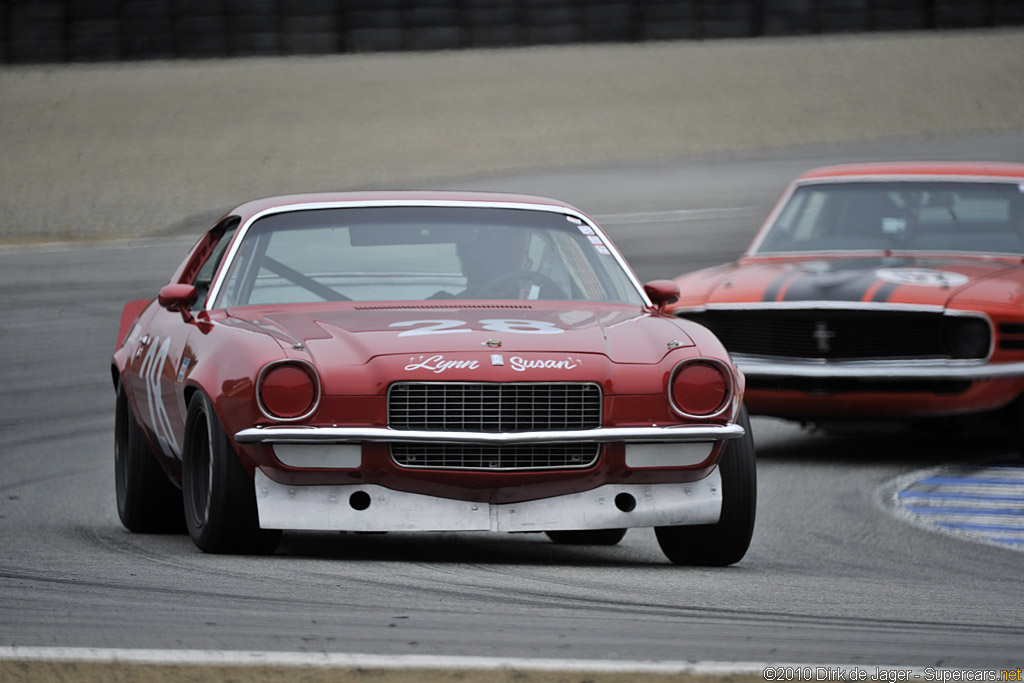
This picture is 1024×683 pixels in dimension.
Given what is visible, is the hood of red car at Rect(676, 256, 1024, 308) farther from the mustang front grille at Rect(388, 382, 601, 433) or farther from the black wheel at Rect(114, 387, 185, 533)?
the mustang front grille at Rect(388, 382, 601, 433)

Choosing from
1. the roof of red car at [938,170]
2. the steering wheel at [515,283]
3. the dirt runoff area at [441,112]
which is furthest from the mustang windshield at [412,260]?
the dirt runoff area at [441,112]

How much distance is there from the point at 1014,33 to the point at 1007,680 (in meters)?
28.2

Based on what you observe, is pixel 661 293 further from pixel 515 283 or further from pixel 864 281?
pixel 864 281

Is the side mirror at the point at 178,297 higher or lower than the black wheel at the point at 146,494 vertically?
higher

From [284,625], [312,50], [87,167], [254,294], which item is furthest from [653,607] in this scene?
[312,50]

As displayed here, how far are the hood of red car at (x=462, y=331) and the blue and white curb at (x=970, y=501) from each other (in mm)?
1687

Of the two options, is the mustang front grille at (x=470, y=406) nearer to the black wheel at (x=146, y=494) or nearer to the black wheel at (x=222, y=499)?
the black wheel at (x=222, y=499)

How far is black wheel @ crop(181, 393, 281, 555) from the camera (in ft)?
17.4

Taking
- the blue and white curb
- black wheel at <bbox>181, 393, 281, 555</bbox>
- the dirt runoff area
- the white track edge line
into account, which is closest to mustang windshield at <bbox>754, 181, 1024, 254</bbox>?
the blue and white curb

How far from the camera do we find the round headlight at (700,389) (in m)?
5.46

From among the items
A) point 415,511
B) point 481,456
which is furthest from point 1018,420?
point 415,511

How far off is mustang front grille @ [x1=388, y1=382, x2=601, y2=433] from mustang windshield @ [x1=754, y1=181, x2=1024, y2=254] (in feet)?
16.2

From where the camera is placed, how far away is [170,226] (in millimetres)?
18984

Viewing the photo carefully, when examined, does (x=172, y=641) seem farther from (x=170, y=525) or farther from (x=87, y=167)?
(x=87, y=167)
